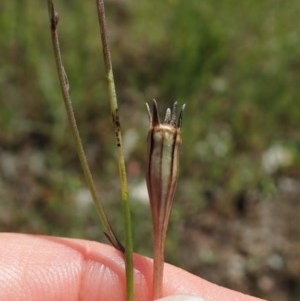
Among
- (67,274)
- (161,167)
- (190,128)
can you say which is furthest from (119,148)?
(190,128)

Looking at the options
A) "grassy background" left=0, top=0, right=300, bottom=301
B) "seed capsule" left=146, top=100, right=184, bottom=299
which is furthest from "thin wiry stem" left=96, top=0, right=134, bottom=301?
"grassy background" left=0, top=0, right=300, bottom=301

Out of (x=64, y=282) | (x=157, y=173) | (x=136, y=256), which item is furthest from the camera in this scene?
(x=64, y=282)

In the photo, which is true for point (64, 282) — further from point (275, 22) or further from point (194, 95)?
point (275, 22)

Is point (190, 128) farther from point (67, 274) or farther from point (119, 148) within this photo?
point (119, 148)

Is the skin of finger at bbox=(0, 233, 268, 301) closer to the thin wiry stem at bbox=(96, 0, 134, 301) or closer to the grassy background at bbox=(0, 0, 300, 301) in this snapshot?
the thin wiry stem at bbox=(96, 0, 134, 301)

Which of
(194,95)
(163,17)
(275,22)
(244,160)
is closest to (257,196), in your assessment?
(244,160)
